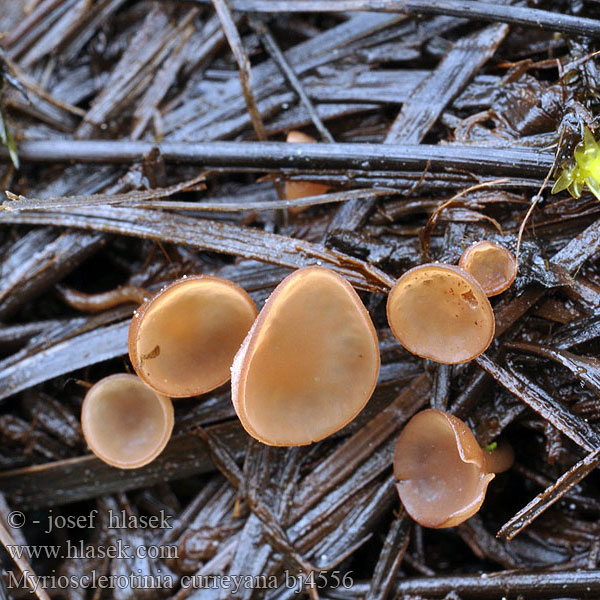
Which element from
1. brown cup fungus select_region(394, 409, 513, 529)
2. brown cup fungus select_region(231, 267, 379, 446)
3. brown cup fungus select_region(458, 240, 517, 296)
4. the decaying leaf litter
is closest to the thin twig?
the decaying leaf litter

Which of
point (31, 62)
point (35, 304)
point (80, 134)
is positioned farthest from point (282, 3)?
point (35, 304)

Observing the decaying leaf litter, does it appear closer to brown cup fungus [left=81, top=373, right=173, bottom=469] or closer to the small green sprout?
the small green sprout

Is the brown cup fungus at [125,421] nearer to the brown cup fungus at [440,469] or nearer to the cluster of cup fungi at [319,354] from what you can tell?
the cluster of cup fungi at [319,354]

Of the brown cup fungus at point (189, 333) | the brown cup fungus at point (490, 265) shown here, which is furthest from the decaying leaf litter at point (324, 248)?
the brown cup fungus at point (189, 333)

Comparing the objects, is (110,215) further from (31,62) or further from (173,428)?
(31,62)

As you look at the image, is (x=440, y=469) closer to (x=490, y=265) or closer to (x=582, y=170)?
(x=490, y=265)

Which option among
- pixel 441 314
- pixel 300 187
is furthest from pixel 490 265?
pixel 300 187
